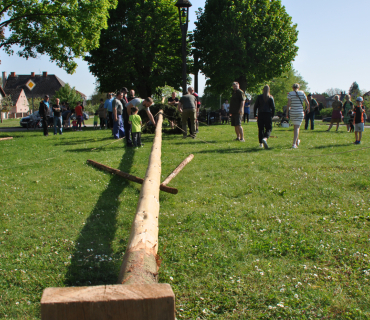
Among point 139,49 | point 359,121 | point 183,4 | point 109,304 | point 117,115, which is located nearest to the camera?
point 109,304

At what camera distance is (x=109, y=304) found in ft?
5.23

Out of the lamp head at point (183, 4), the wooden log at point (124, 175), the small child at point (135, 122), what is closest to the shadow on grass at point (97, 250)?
the wooden log at point (124, 175)

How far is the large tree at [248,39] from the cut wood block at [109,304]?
30533mm

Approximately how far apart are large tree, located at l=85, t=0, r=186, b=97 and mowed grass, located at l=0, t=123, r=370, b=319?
24202 mm

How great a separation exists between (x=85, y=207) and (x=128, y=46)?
26587 millimetres

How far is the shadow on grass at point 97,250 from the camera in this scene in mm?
3420

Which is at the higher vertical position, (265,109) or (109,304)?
(265,109)

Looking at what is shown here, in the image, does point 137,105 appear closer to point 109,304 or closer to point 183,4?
point 183,4

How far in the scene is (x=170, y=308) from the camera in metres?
1.60

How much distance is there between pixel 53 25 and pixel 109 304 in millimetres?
20816

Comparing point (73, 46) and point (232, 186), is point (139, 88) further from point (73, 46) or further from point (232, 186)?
point (232, 186)

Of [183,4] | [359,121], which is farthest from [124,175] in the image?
[183,4]

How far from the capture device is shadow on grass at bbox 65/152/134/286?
11.2 ft

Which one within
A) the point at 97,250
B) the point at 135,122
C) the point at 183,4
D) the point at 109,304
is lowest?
the point at 97,250
